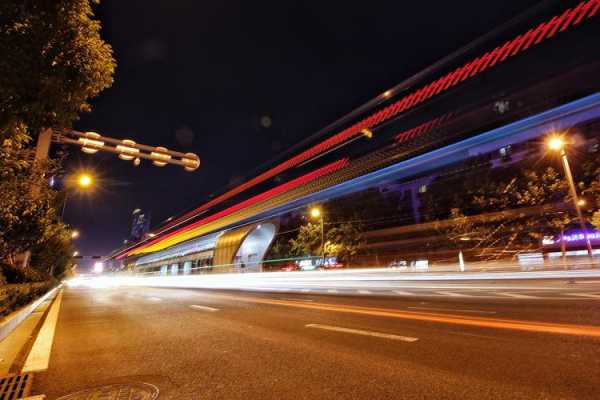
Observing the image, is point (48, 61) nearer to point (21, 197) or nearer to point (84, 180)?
point (21, 197)

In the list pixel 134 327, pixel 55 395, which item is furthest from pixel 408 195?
pixel 55 395

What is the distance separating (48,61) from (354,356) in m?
6.15

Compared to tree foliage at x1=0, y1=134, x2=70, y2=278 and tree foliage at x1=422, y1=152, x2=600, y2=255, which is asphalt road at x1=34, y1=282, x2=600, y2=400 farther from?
tree foliage at x1=422, y1=152, x2=600, y2=255

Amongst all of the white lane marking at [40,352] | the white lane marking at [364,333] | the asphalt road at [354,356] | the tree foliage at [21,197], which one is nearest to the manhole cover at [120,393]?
the asphalt road at [354,356]

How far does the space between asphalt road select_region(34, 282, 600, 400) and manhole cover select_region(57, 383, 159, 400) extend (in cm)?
17

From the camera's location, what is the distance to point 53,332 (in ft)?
27.3

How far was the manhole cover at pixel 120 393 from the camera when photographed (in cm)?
371

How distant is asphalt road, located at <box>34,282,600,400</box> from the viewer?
141 inches

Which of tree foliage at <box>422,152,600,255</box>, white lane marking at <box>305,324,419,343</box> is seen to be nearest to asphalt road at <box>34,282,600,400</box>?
white lane marking at <box>305,324,419,343</box>

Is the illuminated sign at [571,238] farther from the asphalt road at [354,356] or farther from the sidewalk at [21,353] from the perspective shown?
the sidewalk at [21,353]

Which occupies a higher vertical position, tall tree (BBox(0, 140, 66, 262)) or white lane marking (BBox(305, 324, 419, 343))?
tall tree (BBox(0, 140, 66, 262))

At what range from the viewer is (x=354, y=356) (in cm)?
484

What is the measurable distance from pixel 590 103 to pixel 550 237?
10.6 meters

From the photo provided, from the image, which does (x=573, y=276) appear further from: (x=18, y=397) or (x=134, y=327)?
(x=18, y=397)
